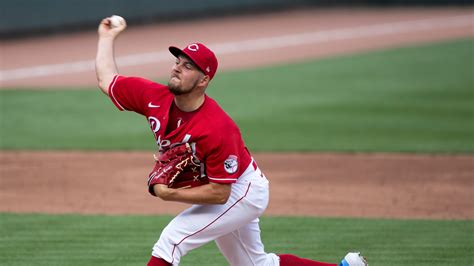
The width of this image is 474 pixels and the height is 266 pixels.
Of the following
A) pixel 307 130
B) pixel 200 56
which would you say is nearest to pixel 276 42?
pixel 307 130

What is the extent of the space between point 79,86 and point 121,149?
4.96 meters

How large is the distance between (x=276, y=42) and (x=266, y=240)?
1464 cm

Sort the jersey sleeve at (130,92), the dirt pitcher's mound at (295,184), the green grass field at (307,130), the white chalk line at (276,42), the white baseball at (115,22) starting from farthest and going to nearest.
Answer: the white chalk line at (276,42), the dirt pitcher's mound at (295,184), the green grass field at (307,130), the white baseball at (115,22), the jersey sleeve at (130,92)

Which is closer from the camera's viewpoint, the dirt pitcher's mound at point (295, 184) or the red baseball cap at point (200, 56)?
the red baseball cap at point (200, 56)

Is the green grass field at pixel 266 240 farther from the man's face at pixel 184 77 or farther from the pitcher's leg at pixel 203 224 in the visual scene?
the man's face at pixel 184 77

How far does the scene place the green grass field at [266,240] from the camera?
7293 millimetres

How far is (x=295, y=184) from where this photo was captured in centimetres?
1024

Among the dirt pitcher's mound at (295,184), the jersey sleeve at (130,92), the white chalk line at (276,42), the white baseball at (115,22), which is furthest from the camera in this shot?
the white chalk line at (276,42)

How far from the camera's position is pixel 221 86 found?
16.5m

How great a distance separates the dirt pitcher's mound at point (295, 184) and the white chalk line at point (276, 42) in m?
6.56

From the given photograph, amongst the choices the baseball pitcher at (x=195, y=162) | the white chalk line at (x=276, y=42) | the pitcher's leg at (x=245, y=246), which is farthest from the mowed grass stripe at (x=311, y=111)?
the baseball pitcher at (x=195, y=162)

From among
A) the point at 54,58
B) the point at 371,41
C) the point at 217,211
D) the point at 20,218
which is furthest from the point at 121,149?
the point at 371,41

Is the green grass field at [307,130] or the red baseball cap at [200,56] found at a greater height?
the red baseball cap at [200,56]

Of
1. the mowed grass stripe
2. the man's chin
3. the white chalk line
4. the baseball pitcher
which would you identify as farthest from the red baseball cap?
the white chalk line
